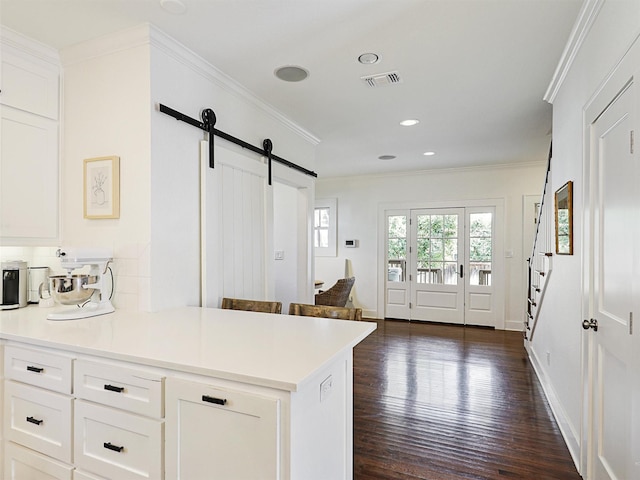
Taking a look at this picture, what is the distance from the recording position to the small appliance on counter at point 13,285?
2309 mm

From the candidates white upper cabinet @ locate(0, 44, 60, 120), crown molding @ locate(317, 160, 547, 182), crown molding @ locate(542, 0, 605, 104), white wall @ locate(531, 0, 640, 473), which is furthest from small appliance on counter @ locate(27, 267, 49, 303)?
crown molding @ locate(317, 160, 547, 182)

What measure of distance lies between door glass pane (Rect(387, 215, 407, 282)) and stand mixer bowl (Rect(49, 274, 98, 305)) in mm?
5298

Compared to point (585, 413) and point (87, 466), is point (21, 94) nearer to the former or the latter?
point (87, 466)

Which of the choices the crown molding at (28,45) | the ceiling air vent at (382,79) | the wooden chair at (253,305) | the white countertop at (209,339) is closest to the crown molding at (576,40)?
the ceiling air vent at (382,79)

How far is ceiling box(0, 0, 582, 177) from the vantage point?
6.73ft

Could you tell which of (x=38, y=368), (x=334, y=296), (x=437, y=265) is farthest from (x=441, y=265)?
(x=38, y=368)

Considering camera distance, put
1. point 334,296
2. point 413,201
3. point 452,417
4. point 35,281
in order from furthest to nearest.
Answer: point 413,201 < point 334,296 < point 452,417 < point 35,281

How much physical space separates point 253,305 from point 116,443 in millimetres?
1173

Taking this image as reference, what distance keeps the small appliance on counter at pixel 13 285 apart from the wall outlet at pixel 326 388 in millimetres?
2120

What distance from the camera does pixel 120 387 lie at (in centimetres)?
145

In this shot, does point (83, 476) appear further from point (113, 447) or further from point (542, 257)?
point (542, 257)

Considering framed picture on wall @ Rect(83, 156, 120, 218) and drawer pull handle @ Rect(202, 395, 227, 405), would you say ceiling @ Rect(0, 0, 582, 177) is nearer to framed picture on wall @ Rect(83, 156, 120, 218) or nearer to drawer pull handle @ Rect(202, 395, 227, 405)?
framed picture on wall @ Rect(83, 156, 120, 218)

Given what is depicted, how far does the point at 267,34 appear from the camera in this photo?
2.29 m

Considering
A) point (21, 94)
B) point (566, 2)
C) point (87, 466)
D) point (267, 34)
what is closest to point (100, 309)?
point (87, 466)
